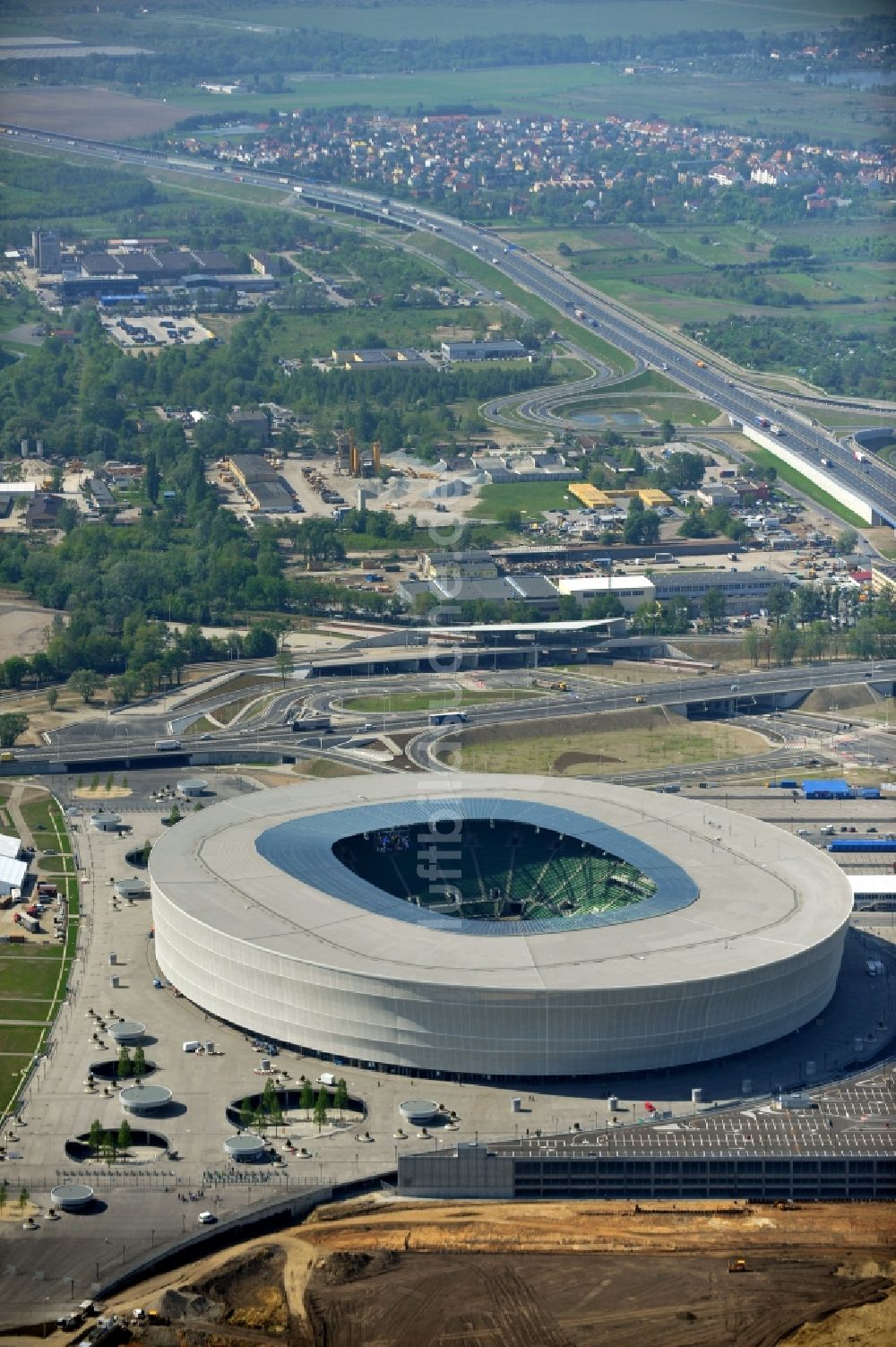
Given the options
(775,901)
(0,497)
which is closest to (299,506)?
(0,497)

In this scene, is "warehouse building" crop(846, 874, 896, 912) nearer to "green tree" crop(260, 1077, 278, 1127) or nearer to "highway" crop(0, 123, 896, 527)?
"green tree" crop(260, 1077, 278, 1127)

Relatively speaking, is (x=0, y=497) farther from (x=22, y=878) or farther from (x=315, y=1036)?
(x=315, y=1036)

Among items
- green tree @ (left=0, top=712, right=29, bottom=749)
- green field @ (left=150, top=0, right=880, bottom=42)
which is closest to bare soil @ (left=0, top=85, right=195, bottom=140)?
green field @ (left=150, top=0, right=880, bottom=42)

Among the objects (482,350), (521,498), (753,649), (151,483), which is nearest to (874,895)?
(753,649)

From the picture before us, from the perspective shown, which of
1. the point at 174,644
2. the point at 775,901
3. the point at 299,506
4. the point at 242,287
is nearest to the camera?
the point at 775,901

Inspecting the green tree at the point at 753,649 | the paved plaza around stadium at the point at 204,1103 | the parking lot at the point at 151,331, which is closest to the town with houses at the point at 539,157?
the parking lot at the point at 151,331

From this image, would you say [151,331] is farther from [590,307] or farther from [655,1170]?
[655,1170]
